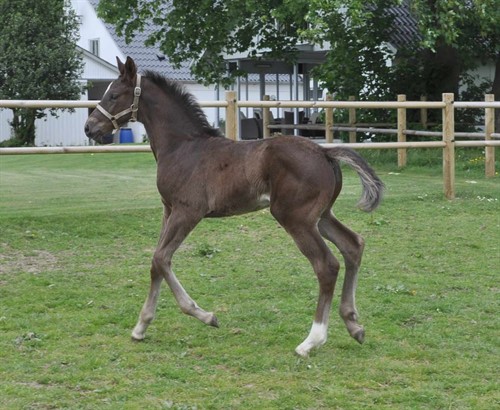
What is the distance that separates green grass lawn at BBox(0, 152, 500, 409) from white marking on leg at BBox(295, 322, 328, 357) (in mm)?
70

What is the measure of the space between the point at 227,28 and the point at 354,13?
487 cm

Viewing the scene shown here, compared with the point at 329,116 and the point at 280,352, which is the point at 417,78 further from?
the point at 280,352

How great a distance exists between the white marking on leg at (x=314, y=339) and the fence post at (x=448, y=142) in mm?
7623

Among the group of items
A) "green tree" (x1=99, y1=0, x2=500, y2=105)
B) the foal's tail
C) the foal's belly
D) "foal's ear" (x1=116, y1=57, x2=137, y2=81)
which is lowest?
the foal's belly

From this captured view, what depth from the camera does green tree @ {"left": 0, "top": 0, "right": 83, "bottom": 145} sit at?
104 feet

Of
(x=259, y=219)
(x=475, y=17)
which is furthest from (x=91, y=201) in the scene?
(x=475, y=17)

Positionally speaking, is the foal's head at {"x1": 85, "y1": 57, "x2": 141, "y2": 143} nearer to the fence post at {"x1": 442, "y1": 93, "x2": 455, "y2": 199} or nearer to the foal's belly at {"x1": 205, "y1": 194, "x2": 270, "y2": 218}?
the foal's belly at {"x1": 205, "y1": 194, "x2": 270, "y2": 218}

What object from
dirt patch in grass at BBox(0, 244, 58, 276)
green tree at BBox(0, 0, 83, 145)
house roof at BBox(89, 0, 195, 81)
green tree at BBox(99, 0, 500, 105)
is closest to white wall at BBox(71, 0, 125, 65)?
house roof at BBox(89, 0, 195, 81)

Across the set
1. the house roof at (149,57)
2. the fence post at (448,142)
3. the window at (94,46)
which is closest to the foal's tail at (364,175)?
the fence post at (448,142)

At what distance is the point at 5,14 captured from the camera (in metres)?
32.2

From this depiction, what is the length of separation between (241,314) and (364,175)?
5.16 ft

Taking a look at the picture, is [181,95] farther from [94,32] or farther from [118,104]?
[94,32]

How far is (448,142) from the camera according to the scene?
13445mm

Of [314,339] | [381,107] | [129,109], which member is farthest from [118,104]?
[381,107]
